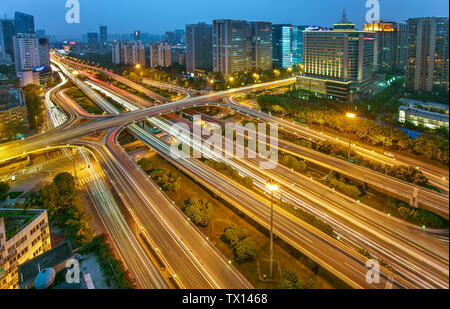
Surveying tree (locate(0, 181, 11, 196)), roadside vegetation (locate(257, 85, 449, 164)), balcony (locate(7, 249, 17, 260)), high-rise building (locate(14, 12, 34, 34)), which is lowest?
balcony (locate(7, 249, 17, 260))

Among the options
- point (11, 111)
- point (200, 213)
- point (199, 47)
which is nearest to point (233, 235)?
point (200, 213)

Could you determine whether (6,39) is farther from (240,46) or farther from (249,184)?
(249,184)

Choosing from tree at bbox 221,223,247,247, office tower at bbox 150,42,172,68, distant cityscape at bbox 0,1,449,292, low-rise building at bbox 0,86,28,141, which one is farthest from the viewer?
office tower at bbox 150,42,172,68

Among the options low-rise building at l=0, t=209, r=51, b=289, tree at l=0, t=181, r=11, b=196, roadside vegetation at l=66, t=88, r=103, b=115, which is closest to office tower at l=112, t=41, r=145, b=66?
roadside vegetation at l=66, t=88, r=103, b=115

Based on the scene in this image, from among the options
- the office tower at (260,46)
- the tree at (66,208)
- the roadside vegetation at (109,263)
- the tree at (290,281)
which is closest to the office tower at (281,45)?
the office tower at (260,46)

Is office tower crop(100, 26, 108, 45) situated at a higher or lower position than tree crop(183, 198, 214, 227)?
higher

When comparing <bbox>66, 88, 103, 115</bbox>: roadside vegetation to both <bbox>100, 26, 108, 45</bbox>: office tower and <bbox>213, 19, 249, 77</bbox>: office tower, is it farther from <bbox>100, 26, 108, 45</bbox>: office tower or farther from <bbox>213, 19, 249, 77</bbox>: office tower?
<bbox>100, 26, 108, 45</bbox>: office tower

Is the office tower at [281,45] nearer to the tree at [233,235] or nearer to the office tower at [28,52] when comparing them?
the office tower at [28,52]
